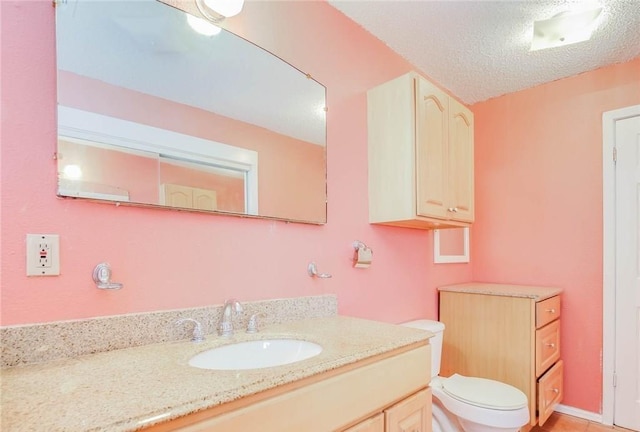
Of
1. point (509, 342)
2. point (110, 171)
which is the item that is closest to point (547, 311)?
point (509, 342)

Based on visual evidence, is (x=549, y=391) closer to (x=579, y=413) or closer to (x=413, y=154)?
(x=579, y=413)

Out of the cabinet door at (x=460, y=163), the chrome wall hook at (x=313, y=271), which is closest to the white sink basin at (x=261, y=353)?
the chrome wall hook at (x=313, y=271)

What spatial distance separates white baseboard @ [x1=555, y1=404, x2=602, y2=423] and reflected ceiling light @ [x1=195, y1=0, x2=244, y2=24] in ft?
9.80

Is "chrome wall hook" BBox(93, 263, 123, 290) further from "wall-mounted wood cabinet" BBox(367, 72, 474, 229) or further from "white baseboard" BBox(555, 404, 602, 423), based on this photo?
"white baseboard" BBox(555, 404, 602, 423)

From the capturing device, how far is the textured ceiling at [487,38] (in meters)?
1.77

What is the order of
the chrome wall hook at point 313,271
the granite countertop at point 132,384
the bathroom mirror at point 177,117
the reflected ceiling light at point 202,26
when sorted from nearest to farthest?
the granite countertop at point 132,384 < the bathroom mirror at point 177,117 < the reflected ceiling light at point 202,26 < the chrome wall hook at point 313,271

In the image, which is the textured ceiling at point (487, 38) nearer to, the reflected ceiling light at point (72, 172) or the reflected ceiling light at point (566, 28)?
the reflected ceiling light at point (566, 28)

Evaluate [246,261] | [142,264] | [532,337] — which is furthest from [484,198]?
[142,264]

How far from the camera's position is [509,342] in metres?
2.07

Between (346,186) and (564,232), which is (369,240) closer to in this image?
(346,186)

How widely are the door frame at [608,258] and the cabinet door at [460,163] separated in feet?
3.07

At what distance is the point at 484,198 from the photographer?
9.44 ft

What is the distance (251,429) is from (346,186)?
1248 millimetres

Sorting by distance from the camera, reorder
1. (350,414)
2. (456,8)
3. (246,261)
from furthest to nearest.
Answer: (456,8)
(246,261)
(350,414)
